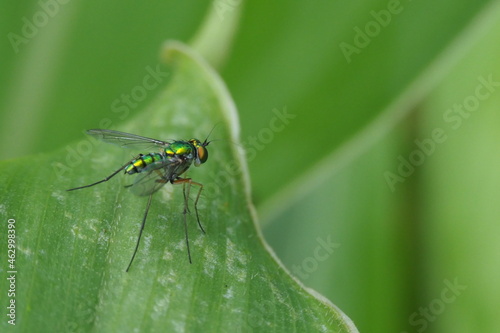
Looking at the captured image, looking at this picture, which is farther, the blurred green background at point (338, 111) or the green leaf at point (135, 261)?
the blurred green background at point (338, 111)

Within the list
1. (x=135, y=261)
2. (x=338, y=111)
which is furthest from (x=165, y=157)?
(x=338, y=111)

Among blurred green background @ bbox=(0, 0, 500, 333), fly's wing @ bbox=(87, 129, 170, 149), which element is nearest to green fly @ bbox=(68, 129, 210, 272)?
fly's wing @ bbox=(87, 129, 170, 149)

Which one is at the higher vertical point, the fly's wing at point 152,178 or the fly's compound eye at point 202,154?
the fly's compound eye at point 202,154

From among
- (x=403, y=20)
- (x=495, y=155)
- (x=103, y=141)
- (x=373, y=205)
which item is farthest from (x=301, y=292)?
(x=403, y=20)

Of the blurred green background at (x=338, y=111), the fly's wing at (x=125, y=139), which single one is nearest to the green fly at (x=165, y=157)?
the fly's wing at (x=125, y=139)

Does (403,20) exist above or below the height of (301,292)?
above

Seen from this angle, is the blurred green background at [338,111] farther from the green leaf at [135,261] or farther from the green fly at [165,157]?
the green leaf at [135,261]

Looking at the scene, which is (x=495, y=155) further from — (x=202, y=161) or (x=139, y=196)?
(x=139, y=196)
